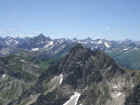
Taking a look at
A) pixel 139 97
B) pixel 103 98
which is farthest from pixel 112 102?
pixel 139 97

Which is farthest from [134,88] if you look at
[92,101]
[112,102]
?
[92,101]

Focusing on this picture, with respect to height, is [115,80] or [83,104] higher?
[115,80]

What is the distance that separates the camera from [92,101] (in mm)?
196750

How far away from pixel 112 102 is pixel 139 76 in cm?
3004

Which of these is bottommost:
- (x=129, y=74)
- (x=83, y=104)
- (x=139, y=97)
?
(x=83, y=104)

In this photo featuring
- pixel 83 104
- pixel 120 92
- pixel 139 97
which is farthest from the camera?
pixel 83 104

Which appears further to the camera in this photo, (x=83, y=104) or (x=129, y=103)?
(x=83, y=104)

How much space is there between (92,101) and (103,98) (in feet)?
34.0

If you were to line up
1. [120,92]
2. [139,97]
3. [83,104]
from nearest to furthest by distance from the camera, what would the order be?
[139,97]
[120,92]
[83,104]

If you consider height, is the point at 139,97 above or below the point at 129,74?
below

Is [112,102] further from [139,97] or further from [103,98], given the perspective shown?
[139,97]

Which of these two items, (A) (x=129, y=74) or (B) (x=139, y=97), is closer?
(B) (x=139, y=97)

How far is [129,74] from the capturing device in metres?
194

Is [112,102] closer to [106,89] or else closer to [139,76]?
[106,89]
